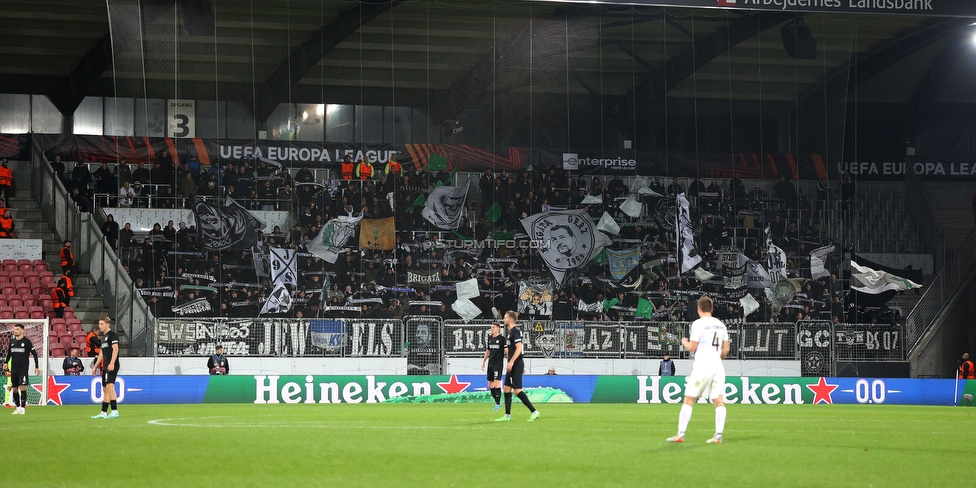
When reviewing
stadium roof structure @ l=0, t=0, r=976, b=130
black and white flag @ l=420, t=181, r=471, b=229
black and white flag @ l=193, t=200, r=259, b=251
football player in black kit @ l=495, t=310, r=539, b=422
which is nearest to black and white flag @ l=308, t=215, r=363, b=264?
black and white flag @ l=193, t=200, r=259, b=251

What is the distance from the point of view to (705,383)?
12.5m

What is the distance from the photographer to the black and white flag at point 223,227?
108 feet

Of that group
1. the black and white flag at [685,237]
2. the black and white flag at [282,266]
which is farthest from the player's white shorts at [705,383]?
the black and white flag at [685,237]

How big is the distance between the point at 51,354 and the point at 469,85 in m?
15.6

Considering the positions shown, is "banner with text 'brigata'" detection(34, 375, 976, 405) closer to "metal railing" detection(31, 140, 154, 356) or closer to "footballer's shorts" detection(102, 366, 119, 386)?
"metal railing" detection(31, 140, 154, 356)

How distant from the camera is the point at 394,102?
1439 inches

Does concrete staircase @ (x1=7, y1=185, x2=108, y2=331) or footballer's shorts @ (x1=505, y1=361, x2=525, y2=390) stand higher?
concrete staircase @ (x1=7, y1=185, x2=108, y2=331)

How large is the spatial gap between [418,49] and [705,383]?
85.1 ft

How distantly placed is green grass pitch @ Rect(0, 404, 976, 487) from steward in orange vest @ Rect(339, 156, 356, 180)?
55.9 feet

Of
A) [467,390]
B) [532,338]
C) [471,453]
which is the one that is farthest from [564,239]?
[471,453]

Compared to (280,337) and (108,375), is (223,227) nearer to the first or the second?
(280,337)

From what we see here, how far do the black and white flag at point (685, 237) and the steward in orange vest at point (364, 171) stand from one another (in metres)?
10.2

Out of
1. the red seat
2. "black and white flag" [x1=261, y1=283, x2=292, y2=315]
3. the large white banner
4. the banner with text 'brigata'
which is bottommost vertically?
the banner with text 'brigata'

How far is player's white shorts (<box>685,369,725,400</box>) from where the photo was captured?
12422mm
